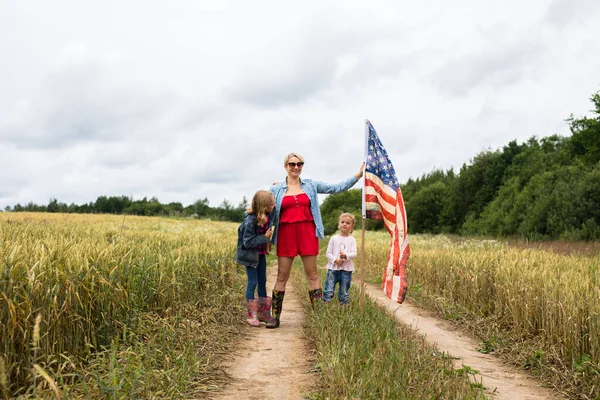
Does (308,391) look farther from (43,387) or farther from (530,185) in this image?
(530,185)

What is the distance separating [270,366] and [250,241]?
2.33 m

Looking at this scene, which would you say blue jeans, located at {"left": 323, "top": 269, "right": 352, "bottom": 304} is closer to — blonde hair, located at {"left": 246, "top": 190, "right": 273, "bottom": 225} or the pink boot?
the pink boot


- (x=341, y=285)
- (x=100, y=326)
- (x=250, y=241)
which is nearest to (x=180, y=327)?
(x=100, y=326)

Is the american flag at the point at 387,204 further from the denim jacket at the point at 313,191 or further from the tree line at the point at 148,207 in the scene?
the tree line at the point at 148,207

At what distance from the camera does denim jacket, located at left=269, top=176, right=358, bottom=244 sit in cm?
760

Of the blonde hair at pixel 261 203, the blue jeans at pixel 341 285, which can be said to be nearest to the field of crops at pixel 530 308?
the blue jeans at pixel 341 285

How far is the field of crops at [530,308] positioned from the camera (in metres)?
5.61

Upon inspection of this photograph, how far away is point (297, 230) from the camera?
7.54 metres

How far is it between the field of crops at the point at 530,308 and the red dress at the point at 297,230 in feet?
10.1

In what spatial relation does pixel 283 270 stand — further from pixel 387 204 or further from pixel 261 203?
pixel 387 204

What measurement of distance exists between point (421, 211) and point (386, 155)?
60781 mm

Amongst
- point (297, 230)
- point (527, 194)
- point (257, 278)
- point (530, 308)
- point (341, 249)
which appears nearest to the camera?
point (530, 308)

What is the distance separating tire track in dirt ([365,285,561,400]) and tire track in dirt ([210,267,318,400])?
173cm

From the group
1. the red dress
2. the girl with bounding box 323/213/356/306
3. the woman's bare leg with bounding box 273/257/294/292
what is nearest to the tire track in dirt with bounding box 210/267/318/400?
the woman's bare leg with bounding box 273/257/294/292
